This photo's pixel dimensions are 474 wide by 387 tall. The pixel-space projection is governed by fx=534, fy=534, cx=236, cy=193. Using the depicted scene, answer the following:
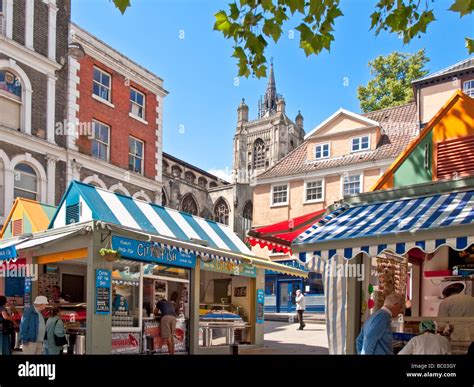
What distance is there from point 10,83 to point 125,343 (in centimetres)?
1291

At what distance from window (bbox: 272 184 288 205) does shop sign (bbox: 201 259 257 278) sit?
17.2 metres

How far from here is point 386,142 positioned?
31828 millimetres

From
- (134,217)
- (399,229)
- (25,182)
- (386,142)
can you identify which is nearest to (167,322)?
(134,217)

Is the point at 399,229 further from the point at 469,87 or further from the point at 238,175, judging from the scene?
the point at 238,175

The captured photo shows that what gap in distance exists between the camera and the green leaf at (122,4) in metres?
6.51

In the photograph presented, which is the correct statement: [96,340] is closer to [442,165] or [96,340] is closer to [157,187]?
[442,165]

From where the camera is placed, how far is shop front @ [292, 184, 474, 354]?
7137mm

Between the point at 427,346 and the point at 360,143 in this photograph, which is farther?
the point at 360,143

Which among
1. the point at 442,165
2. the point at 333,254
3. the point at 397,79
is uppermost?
the point at 397,79

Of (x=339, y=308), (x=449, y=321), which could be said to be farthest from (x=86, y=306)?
(x=449, y=321)

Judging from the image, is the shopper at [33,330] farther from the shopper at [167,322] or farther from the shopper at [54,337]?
the shopper at [167,322]

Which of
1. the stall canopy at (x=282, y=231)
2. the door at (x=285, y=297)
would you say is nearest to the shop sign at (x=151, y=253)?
the stall canopy at (x=282, y=231)

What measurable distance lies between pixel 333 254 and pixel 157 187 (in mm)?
22332

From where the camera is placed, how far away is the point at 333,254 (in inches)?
304
